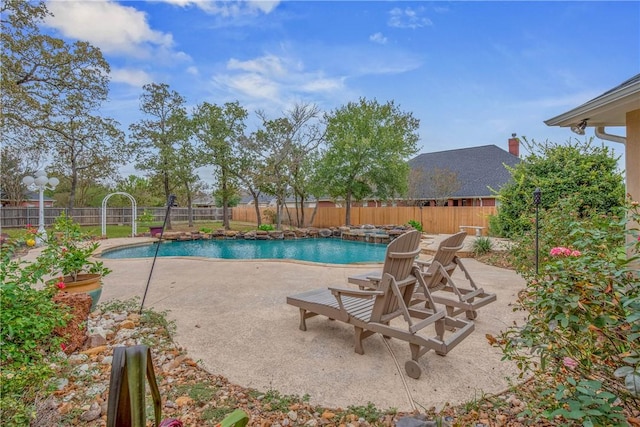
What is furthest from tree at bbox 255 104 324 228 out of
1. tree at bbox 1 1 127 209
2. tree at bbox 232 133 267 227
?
tree at bbox 1 1 127 209

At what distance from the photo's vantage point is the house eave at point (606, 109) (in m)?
3.54

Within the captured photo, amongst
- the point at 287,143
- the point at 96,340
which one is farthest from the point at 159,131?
the point at 96,340

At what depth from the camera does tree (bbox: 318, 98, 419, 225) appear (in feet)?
59.6

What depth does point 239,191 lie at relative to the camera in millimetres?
20109

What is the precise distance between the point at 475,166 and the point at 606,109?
18.0 metres

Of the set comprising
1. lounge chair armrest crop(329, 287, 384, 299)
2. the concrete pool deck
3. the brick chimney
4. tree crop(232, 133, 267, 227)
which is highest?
the brick chimney

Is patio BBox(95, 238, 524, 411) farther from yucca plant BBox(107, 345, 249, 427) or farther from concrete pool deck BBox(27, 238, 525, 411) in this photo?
yucca plant BBox(107, 345, 249, 427)

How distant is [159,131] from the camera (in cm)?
1777

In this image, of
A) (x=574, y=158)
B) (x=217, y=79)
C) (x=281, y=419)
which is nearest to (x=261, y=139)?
(x=217, y=79)

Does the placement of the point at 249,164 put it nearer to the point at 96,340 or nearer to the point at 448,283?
the point at 96,340

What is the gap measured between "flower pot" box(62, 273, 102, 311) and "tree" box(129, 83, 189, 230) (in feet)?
49.4

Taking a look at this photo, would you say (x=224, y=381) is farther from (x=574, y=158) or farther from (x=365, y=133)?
(x=365, y=133)

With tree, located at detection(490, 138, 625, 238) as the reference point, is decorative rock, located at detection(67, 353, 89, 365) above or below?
below

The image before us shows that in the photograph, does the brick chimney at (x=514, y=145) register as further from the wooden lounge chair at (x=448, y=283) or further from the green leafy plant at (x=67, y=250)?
the green leafy plant at (x=67, y=250)
